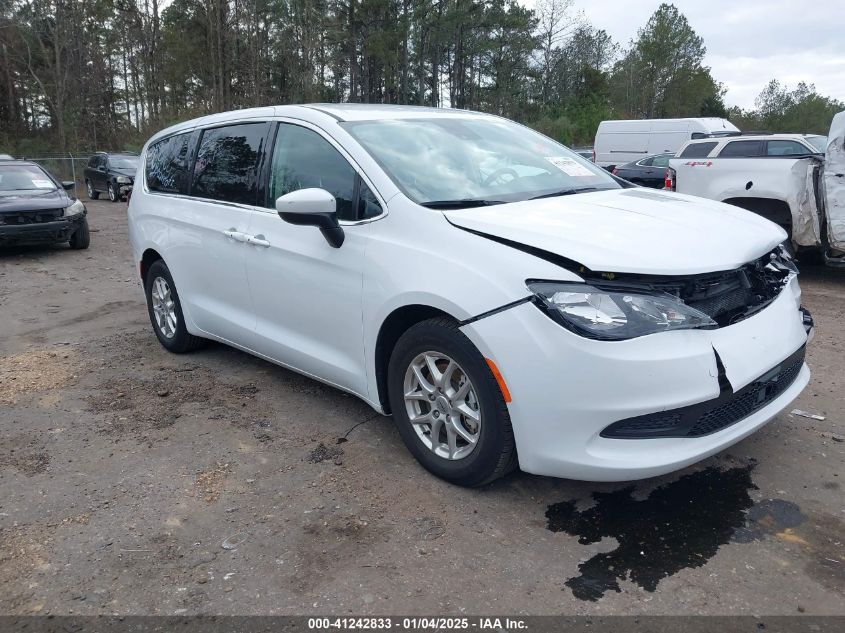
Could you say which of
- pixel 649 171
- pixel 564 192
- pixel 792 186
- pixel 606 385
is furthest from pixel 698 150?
pixel 606 385

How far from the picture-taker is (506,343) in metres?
2.79

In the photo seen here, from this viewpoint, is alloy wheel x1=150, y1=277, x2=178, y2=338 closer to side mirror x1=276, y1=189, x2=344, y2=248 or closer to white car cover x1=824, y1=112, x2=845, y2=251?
side mirror x1=276, y1=189, x2=344, y2=248

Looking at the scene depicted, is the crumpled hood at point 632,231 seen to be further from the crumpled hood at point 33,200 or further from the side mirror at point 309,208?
the crumpled hood at point 33,200

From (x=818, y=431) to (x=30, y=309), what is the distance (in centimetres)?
756

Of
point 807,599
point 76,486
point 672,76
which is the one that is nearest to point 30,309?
point 76,486

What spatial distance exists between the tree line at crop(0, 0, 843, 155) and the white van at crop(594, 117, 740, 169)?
49.5ft

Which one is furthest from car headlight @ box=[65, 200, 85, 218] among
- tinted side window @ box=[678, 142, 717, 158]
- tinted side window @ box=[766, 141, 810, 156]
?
tinted side window @ box=[766, 141, 810, 156]

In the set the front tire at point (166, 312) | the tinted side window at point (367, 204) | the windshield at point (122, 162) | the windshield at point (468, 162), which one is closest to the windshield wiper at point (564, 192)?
the windshield at point (468, 162)

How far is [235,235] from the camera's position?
4281mm

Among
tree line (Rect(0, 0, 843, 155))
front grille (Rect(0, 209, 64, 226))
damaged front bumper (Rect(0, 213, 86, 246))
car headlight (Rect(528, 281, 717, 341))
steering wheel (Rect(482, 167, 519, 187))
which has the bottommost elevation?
damaged front bumper (Rect(0, 213, 86, 246))

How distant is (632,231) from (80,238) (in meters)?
11.3

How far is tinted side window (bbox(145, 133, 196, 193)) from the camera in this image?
5121 mm

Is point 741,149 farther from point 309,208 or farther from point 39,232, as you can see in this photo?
point 39,232

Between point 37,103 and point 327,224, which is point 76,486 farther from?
point 37,103
